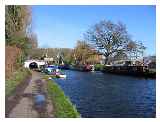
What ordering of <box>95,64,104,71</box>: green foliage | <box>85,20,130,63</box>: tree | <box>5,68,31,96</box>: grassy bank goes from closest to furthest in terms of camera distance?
1. <box>5,68,31,96</box>: grassy bank
2. <box>85,20,130,63</box>: tree
3. <box>95,64,104,71</box>: green foliage

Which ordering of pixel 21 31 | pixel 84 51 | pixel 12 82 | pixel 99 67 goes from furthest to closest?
pixel 99 67, pixel 84 51, pixel 21 31, pixel 12 82

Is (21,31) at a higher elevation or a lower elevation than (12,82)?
higher

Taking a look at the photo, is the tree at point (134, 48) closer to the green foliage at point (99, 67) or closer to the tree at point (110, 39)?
the tree at point (110, 39)

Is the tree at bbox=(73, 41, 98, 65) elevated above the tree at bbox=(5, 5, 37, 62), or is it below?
below

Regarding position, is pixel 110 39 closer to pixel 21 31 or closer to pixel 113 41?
pixel 113 41

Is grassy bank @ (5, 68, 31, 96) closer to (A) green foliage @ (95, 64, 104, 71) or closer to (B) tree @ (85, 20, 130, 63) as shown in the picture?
(B) tree @ (85, 20, 130, 63)

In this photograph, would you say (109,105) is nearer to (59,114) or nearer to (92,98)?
(92,98)

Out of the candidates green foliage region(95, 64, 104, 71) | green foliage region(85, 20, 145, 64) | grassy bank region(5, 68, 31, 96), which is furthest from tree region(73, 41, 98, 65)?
green foliage region(95, 64, 104, 71)

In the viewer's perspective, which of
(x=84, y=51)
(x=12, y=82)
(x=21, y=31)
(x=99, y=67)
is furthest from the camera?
(x=99, y=67)

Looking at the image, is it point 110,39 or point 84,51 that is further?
point 84,51

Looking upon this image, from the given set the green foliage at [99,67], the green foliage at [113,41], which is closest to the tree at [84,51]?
the green foliage at [113,41]

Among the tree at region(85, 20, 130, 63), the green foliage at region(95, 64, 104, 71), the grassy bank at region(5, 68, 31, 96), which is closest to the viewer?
the grassy bank at region(5, 68, 31, 96)

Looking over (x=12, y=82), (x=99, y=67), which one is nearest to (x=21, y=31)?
(x=12, y=82)

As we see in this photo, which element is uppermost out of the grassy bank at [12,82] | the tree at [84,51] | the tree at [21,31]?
the tree at [21,31]
